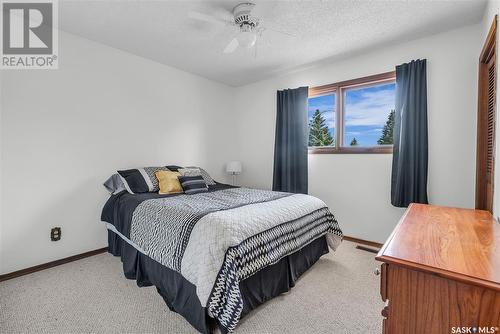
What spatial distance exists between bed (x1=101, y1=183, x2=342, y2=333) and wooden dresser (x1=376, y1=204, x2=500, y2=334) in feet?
3.01

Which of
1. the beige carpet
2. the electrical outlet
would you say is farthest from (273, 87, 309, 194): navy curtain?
the electrical outlet

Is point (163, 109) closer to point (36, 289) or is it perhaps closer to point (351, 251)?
point (36, 289)

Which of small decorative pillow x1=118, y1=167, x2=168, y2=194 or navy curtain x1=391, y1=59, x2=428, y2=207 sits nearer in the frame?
navy curtain x1=391, y1=59, x2=428, y2=207

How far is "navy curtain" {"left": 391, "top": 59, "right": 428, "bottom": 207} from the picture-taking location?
2656 millimetres

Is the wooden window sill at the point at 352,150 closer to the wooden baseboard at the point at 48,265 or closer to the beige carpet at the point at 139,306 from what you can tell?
the beige carpet at the point at 139,306

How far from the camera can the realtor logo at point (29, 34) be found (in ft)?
7.35

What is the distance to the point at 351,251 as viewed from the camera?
2.93 metres

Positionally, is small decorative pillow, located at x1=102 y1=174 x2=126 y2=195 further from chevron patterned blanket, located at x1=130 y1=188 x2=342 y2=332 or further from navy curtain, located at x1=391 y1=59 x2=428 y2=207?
navy curtain, located at x1=391 y1=59 x2=428 y2=207

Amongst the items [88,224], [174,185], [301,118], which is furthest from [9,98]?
[301,118]

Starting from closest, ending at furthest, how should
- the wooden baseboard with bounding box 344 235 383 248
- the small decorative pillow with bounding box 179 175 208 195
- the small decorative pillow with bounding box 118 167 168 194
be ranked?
the small decorative pillow with bounding box 118 167 168 194, the small decorative pillow with bounding box 179 175 208 195, the wooden baseboard with bounding box 344 235 383 248

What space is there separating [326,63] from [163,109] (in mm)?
2474

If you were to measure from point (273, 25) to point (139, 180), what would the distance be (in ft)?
7.51

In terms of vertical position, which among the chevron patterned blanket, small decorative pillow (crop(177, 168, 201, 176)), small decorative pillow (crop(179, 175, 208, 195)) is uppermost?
small decorative pillow (crop(177, 168, 201, 176))

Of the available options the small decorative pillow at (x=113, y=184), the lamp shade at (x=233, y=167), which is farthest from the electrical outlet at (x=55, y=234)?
the lamp shade at (x=233, y=167)
